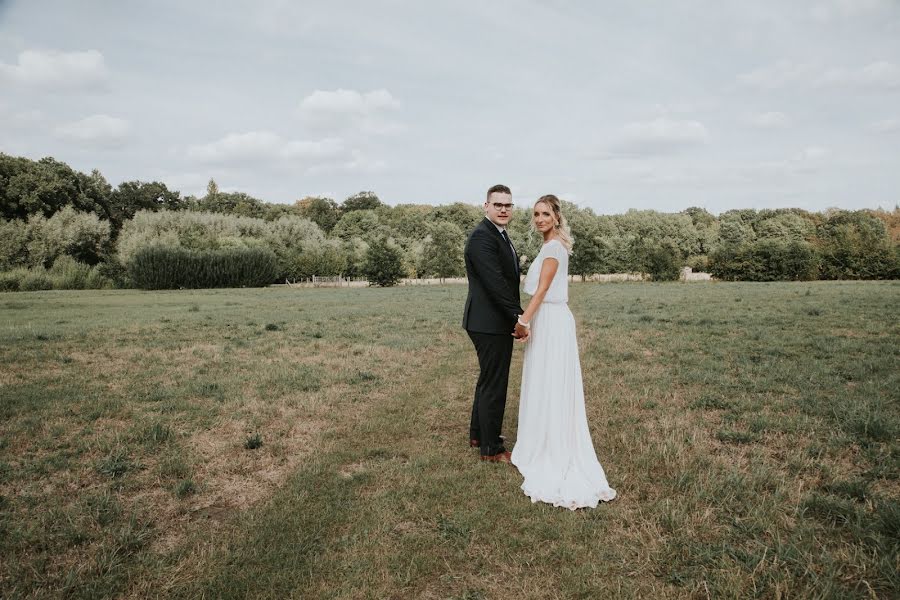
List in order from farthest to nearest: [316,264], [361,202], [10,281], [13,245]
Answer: [361,202]
[316,264]
[13,245]
[10,281]

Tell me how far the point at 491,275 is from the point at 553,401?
60.5 inches

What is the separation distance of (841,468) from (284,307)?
23.1 meters

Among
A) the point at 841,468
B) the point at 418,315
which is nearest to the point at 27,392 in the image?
the point at 841,468

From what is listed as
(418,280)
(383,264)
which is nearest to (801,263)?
(418,280)

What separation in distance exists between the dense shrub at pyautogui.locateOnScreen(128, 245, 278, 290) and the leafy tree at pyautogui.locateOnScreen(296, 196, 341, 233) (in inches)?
2087

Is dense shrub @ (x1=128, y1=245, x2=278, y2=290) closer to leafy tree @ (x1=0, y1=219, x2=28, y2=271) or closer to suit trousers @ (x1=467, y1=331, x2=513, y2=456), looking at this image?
leafy tree @ (x1=0, y1=219, x2=28, y2=271)

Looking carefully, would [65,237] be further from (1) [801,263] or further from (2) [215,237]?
(1) [801,263]

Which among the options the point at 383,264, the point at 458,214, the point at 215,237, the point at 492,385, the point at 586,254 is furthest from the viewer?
the point at 458,214

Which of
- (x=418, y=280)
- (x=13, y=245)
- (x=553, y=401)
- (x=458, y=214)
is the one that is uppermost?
(x=458, y=214)

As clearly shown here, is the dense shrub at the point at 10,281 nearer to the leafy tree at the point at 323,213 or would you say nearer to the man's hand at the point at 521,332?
the man's hand at the point at 521,332

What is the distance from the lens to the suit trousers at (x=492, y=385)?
18.7 ft

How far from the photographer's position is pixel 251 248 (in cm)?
5228

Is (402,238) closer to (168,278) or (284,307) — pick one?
(168,278)

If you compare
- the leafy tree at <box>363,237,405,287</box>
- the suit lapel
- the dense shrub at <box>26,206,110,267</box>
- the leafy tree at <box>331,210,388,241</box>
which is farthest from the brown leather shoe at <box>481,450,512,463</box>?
the leafy tree at <box>331,210,388,241</box>
